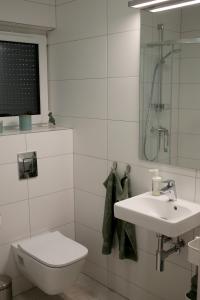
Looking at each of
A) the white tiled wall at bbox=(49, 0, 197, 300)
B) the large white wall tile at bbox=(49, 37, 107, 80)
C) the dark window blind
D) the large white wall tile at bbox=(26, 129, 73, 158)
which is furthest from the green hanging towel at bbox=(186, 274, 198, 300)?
the dark window blind

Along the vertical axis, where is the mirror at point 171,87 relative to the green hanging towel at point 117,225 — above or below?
above

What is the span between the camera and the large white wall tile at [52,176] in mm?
2762

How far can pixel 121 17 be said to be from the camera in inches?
94.0

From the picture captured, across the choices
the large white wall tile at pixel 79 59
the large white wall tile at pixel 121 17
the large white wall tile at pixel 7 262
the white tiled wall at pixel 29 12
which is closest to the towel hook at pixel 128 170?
the large white wall tile at pixel 79 59

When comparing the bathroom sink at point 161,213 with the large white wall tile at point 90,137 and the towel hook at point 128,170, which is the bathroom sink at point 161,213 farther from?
the large white wall tile at point 90,137

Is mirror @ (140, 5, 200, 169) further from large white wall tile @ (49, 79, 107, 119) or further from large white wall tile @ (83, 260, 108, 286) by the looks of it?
large white wall tile @ (83, 260, 108, 286)

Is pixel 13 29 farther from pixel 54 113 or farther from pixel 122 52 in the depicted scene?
pixel 122 52

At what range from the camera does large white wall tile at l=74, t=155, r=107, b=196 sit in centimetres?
275

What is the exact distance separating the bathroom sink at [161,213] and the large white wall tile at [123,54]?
863 mm

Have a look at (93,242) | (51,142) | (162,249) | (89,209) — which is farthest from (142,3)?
(93,242)

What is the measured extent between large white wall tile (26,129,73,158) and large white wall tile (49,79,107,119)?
0.66 feet

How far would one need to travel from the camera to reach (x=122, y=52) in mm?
2424

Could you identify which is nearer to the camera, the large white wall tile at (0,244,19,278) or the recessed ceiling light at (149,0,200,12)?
the recessed ceiling light at (149,0,200,12)

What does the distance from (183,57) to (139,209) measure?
0.97m
